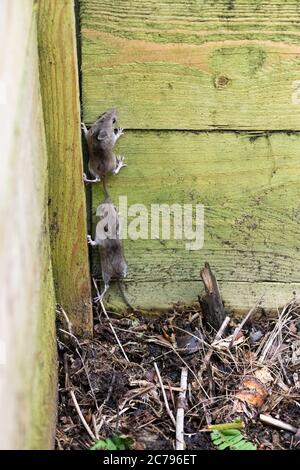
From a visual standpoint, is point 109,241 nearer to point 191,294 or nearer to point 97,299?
point 97,299

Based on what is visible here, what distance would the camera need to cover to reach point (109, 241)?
9.20 feet

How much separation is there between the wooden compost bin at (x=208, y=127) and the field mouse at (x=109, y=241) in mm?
56

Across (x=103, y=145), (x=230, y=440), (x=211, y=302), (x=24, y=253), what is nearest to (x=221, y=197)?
(x=211, y=302)

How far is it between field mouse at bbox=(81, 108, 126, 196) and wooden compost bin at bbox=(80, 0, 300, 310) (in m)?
0.05

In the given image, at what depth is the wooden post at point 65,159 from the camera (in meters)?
2.44

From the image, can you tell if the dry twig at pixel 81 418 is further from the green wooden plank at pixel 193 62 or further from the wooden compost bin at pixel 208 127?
the green wooden plank at pixel 193 62

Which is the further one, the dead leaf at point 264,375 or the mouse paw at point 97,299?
the mouse paw at point 97,299

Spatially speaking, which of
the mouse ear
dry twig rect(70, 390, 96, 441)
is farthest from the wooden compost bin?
dry twig rect(70, 390, 96, 441)

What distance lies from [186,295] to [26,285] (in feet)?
3.82

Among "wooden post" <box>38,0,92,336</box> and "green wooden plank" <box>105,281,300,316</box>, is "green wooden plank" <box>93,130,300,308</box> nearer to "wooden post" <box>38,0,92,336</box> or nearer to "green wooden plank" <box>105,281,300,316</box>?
"green wooden plank" <box>105,281,300,316</box>

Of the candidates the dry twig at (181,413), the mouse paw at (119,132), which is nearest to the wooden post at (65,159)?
the mouse paw at (119,132)

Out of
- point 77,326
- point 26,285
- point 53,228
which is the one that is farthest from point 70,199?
point 26,285

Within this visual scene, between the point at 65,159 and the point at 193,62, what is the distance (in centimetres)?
62

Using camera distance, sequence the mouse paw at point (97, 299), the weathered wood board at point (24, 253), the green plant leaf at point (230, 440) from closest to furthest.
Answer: the weathered wood board at point (24, 253)
the green plant leaf at point (230, 440)
the mouse paw at point (97, 299)
